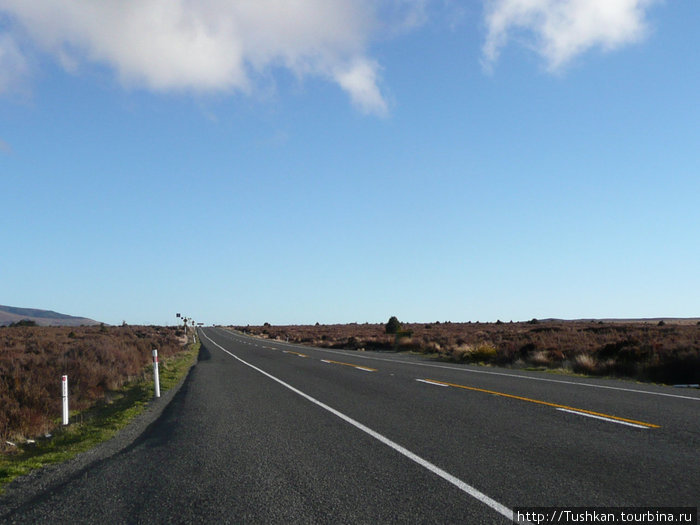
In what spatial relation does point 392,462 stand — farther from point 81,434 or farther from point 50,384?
point 50,384

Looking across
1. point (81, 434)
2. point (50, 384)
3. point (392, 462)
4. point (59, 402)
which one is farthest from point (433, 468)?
point (50, 384)

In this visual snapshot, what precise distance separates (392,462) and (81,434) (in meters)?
6.96

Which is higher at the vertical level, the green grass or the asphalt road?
the asphalt road

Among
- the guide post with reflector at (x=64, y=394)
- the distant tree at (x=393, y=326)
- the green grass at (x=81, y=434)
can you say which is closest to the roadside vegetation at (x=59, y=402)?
the green grass at (x=81, y=434)

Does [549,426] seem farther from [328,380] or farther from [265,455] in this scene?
[328,380]

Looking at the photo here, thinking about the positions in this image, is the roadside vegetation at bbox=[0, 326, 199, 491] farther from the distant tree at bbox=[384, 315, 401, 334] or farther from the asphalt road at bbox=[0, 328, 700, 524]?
the distant tree at bbox=[384, 315, 401, 334]

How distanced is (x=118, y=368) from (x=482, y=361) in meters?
17.7

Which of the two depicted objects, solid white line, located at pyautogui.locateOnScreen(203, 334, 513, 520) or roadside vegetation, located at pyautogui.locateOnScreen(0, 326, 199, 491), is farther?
roadside vegetation, located at pyautogui.locateOnScreen(0, 326, 199, 491)

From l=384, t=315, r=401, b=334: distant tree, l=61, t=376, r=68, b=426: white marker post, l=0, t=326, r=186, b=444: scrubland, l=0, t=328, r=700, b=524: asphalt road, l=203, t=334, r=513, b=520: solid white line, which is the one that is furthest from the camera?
l=384, t=315, r=401, b=334: distant tree

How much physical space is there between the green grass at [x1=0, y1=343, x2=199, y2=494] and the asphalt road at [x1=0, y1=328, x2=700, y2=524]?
0.97 metres

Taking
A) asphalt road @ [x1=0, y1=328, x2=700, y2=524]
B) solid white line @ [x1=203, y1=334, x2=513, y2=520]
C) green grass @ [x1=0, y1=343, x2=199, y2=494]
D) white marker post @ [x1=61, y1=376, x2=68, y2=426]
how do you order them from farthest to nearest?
1. white marker post @ [x1=61, y1=376, x2=68, y2=426]
2. green grass @ [x1=0, y1=343, x2=199, y2=494]
3. asphalt road @ [x1=0, y1=328, x2=700, y2=524]
4. solid white line @ [x1=203, y1=334, x2=513, y2=520]

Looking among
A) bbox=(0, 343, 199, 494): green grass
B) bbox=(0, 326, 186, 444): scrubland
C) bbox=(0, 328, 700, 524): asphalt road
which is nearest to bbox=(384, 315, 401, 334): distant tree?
bbox=(0, 326, 186, 444): scrubland

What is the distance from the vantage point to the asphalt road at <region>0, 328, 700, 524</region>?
5113mm

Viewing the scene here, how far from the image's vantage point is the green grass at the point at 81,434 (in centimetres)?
791
